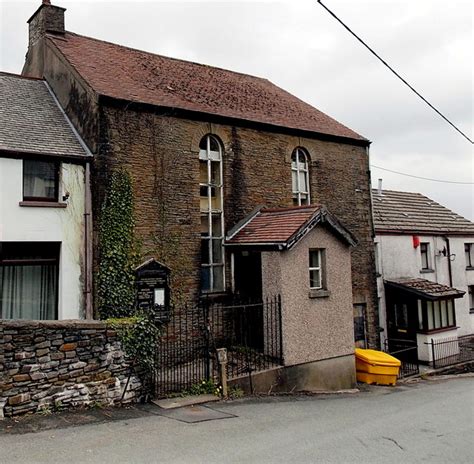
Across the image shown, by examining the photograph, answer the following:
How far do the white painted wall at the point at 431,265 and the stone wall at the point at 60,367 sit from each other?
15233 millimetres

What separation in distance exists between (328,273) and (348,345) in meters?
2.37

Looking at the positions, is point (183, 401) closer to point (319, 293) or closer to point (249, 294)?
point (249, 294)

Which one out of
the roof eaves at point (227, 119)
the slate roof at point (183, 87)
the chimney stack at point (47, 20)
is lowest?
the roof eaves at point (227, 119)

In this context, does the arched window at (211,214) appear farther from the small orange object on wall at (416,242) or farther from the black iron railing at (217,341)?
the small orange object on wall at (416,242)

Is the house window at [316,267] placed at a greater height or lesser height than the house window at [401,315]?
greater

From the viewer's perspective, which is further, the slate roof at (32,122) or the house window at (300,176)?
the house window at (300,176)

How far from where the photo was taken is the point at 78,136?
1380 centimetres

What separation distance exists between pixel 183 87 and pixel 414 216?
15.2 metres

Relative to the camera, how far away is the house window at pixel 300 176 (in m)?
17.3

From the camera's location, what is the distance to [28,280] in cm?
1248

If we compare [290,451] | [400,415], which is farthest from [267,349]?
[290,451]

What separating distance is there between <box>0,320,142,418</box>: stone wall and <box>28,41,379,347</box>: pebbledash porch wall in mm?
3838

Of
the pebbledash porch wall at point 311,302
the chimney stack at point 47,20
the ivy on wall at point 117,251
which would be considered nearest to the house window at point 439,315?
the pebbledash porch wall at point 311,302

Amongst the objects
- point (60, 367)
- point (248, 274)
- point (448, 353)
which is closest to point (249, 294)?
point (248, 274)
